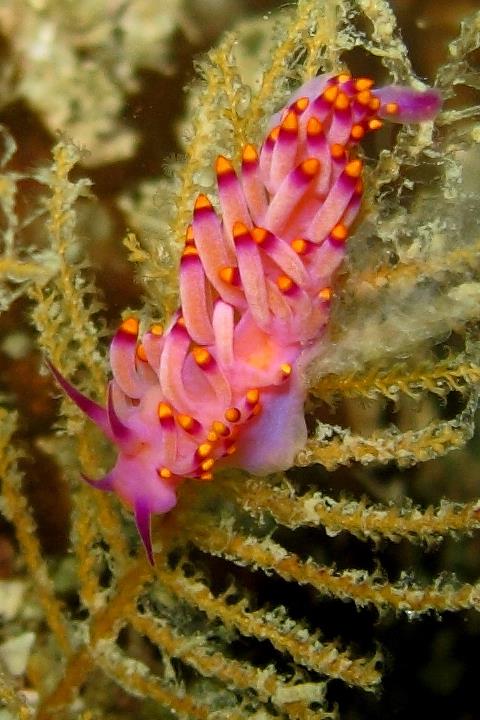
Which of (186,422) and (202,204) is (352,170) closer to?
(202,204)

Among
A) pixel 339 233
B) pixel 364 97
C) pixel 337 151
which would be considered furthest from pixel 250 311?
pixel 364 97

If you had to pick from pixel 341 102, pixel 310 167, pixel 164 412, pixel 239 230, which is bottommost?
pixel 164 412

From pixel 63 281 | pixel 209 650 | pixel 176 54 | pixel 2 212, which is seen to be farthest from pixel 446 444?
pixel 176 54

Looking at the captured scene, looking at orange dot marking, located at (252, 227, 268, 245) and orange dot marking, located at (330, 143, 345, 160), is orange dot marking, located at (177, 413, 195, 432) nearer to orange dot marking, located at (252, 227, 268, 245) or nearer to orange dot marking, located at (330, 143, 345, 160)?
orange dot marking, located at (252, 227, 268, 245)

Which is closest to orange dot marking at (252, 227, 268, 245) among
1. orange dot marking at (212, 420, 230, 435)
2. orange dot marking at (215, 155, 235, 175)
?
orange dot marking at (215, 155, 235, 175)

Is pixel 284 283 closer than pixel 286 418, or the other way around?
pixel 284 283

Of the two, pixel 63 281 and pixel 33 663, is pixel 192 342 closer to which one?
pixel 63 281
